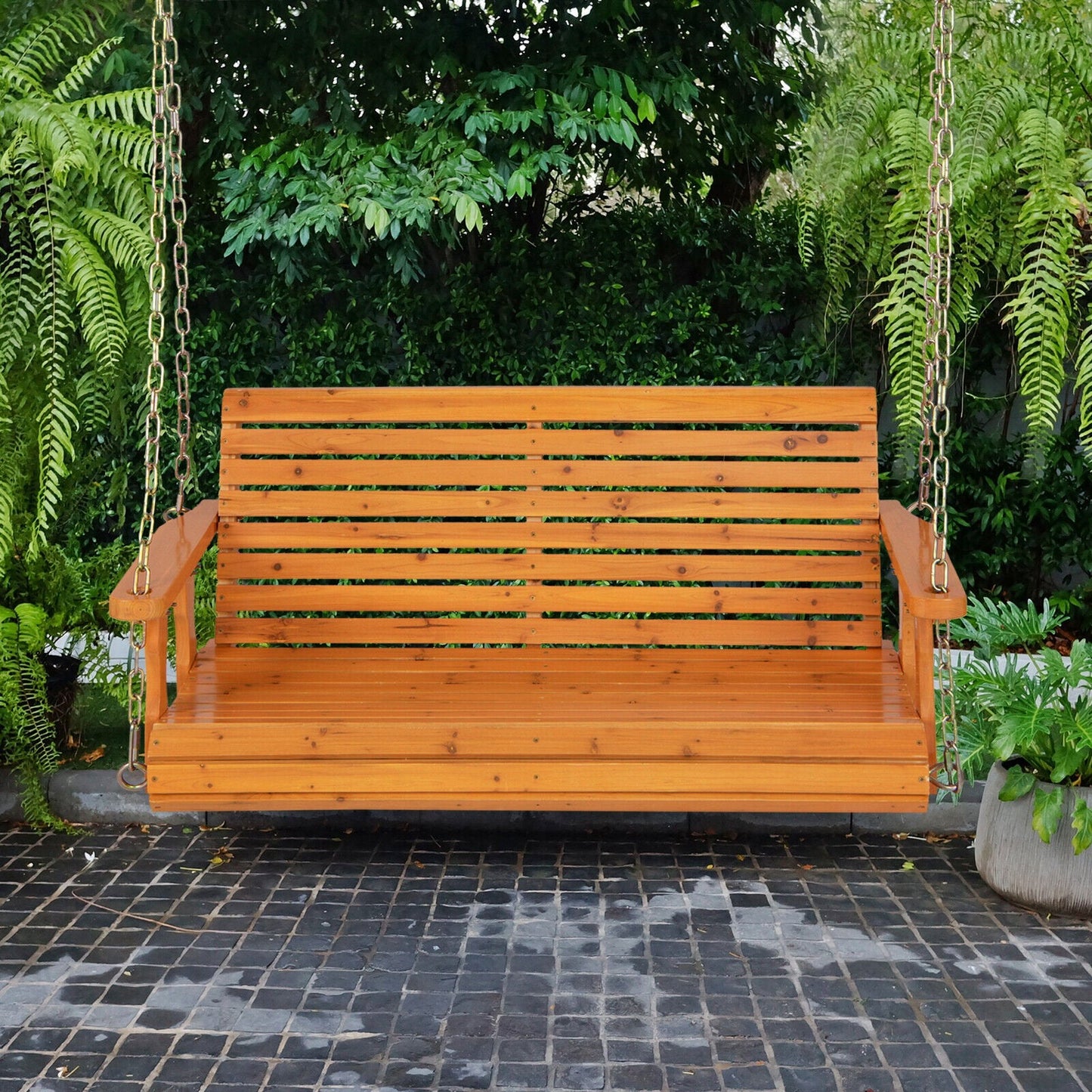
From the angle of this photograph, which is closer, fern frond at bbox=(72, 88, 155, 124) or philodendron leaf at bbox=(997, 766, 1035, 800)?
philodendron leaf at bbox=(997, 766, 1035, 800)

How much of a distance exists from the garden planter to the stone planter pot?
2.91 metres

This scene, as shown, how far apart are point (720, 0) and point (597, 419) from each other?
76.8 inches

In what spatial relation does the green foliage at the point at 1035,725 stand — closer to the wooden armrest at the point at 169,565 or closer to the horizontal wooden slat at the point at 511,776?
the horizontal wooden slat at the point at 511,776

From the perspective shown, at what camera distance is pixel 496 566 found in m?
3.60

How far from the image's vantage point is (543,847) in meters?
3.66

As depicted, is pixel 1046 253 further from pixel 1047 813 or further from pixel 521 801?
pixel 521 801

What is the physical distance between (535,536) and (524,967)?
1.28 metres

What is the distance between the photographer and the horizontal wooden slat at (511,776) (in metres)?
2.79

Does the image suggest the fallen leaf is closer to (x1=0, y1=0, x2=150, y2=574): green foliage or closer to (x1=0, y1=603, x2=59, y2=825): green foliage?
(x1=0, y1=603, x2=59, y2=825): green foliage

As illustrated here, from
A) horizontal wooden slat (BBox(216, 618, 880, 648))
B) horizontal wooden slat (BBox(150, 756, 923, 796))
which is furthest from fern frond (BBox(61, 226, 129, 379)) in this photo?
horizontal wooden slat (BBox(150, 756, 923, 796))

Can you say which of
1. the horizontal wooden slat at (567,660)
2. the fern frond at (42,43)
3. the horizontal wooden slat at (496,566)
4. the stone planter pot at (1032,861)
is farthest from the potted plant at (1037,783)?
the fern frond at (42,43)

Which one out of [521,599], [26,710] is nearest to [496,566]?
[521,599]

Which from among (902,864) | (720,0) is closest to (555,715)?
(902,864)

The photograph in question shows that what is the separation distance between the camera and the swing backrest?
3.54 meters
